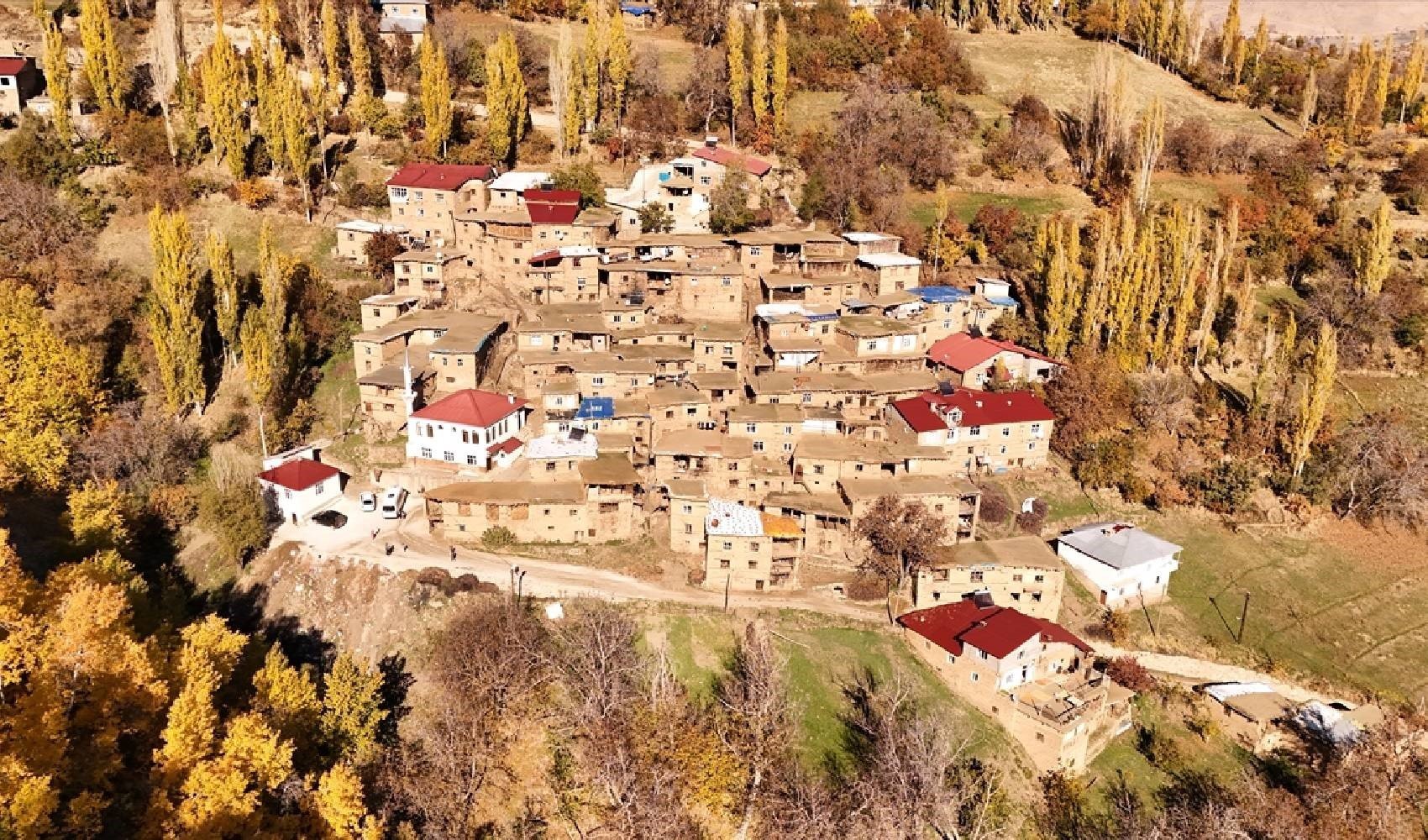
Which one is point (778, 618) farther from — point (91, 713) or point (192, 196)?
point (192, 196)

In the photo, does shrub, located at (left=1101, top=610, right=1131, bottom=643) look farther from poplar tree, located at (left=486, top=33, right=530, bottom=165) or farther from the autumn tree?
poplar tree, located at (left=486, top=33, right=530, bottom=165)

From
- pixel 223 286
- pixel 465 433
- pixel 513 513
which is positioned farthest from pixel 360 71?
pixel 513 513

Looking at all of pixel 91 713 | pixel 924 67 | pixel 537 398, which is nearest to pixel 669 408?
pixel 537 398

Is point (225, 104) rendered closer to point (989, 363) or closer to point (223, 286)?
point (223, 286)

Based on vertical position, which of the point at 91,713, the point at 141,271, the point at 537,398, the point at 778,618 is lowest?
the point at 778,618

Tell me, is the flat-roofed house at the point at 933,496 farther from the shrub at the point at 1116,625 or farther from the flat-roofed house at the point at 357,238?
the flat-roofed house at the point at 357,238

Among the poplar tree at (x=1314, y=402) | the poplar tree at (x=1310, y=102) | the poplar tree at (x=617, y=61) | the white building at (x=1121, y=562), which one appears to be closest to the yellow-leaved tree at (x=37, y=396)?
the poplar tree at (x=617, y=61)

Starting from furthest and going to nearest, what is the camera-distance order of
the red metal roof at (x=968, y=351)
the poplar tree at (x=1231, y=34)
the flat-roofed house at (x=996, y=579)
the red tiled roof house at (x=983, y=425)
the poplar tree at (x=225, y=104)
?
1. the poplar tree at (x=1231, y=34)
2. the poplar tree at (x=225, y=104)
3. the red metal roof at (x=968, y=351)
4. the red tiled roof house at (x=983, y=425)
5. the flat-roofed house at (x=996, y=579)
